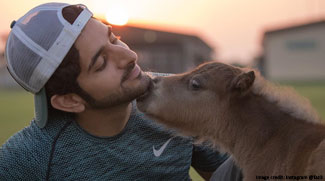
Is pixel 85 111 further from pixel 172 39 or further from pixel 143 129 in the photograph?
pixel 172 39

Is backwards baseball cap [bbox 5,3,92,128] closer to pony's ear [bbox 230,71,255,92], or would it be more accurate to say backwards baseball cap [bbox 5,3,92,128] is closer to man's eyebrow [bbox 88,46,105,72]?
man's eyebrow [bbox 88,46,105,72]

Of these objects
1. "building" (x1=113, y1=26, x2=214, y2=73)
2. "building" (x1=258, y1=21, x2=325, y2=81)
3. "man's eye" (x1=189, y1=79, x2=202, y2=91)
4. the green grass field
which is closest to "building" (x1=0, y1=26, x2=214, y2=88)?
"building" (x1=113, y1=26, x2=214, y2=73)

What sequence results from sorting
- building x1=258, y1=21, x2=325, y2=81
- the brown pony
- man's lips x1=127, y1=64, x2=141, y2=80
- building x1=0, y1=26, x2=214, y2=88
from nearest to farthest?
the brown pony → man's lips x1=127, y1=64, x2=141, y2=80 → building x1=0, y1=26, x2=214, y2=88 → building x1=258, y1=21, x2=325, y2=81

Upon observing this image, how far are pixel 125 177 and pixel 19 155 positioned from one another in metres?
0.90

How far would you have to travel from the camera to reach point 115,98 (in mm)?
3158

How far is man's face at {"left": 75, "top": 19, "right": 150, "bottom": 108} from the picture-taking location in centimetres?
311

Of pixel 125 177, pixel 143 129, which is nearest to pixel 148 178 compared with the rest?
pixel 125 177

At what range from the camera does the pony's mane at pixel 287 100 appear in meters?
3.20

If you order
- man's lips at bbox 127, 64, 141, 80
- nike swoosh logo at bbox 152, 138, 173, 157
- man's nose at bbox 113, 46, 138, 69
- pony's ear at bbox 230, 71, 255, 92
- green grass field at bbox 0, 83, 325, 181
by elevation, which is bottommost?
green grass field at bbox 0, 83, 325, 181

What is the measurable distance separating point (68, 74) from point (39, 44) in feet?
1.04

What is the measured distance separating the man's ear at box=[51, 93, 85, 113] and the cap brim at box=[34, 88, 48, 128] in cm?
7

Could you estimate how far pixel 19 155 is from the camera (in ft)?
10.3

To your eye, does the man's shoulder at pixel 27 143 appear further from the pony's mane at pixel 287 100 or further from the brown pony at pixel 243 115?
the pony's mane at pixel 287 100

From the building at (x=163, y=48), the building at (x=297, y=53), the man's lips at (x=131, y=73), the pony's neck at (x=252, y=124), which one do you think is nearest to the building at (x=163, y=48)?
the building at (x=163, y=48)
